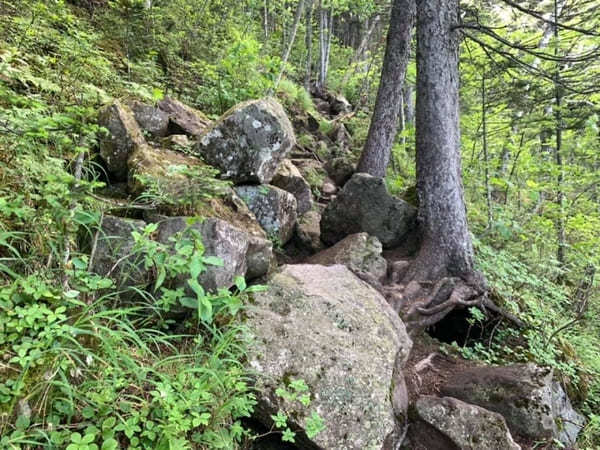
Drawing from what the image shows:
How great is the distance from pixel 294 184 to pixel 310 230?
0.92 metres

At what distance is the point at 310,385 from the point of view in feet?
8.71

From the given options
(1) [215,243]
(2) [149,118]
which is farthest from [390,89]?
(1) [215,243]

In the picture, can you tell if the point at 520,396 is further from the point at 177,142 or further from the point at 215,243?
the point at 177,142

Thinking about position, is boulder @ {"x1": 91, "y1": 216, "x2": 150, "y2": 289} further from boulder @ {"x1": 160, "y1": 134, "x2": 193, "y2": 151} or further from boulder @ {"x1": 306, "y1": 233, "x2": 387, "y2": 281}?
boulder @ {"x1": 306, "y1": 233, "x2": 387, "y2": 281}

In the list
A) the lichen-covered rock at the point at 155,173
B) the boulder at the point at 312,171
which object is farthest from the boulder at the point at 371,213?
the lichen-covered rock at the point at 155,173

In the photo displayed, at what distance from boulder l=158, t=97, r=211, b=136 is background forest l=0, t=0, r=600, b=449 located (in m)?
0.38

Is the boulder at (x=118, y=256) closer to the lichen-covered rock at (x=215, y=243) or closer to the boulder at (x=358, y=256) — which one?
the lichen-covered rock at (x=215, y=243)

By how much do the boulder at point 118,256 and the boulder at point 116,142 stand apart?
130cm

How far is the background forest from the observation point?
180cm

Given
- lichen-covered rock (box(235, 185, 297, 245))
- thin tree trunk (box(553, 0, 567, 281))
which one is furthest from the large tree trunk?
lichen-covered rock (box(235, 185, 297, 245))

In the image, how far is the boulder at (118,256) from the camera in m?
2.61

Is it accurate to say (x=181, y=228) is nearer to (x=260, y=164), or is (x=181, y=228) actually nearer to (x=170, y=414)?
(x=170, y=414)

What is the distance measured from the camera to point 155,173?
11.6 feet

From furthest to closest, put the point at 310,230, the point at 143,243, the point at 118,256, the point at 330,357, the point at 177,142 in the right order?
1. the point at 310,230
2. the point at 177,142
3. the point at 330,357
4. the point at 118,256
5. the point at 143,243
